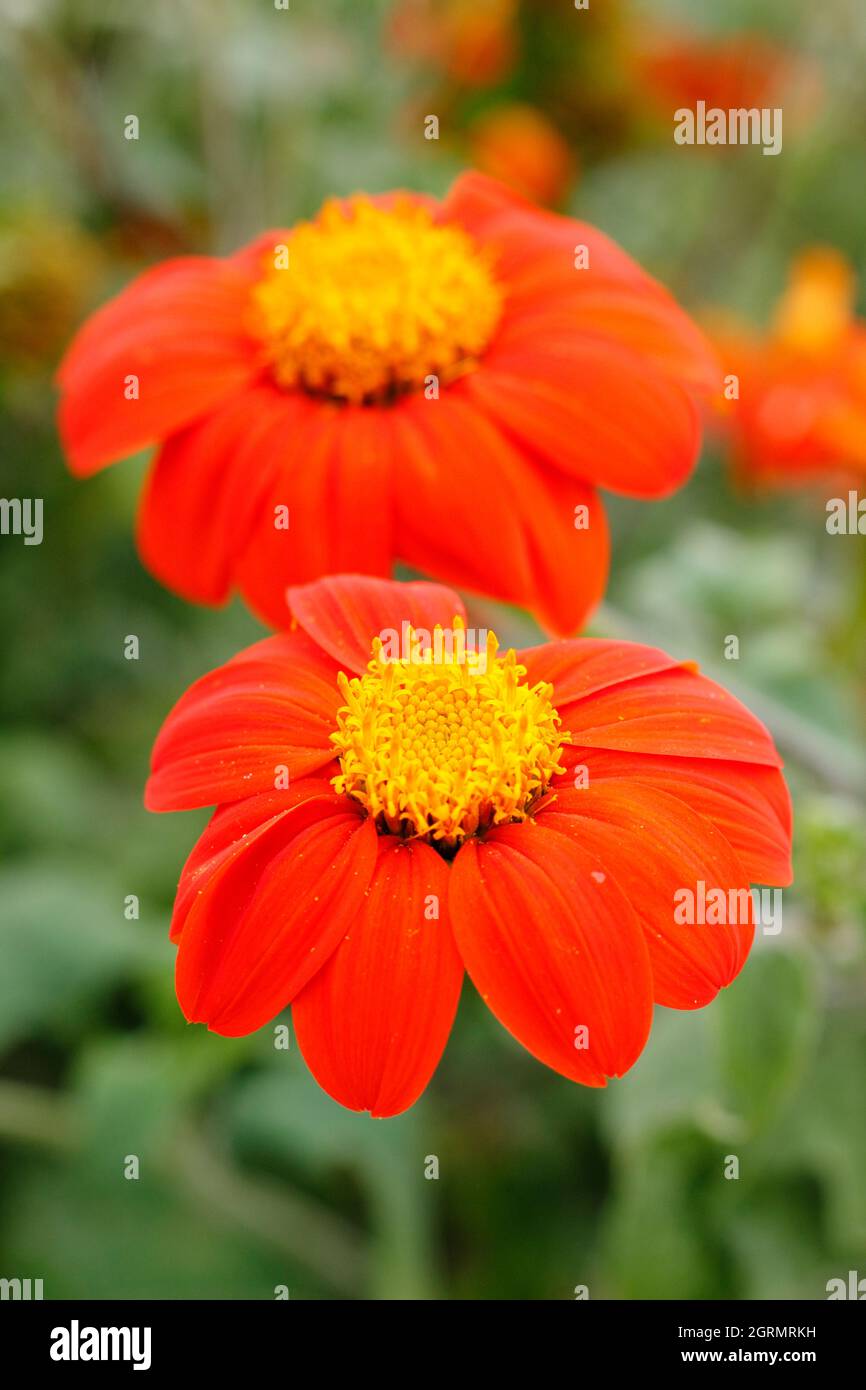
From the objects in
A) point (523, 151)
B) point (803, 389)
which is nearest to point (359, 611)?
point (803, 389)

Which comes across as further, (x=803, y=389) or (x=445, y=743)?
(x=803, y=389)

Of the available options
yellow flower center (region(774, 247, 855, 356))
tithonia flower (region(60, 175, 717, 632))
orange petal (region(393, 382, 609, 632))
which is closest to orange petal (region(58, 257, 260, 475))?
tithonia flower (region(60, 175, 717, 632))

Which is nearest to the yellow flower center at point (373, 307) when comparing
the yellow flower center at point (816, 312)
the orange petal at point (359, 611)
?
the orange petal at point (359, 611)

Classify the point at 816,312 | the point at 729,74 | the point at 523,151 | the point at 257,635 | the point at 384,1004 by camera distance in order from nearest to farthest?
the point at 384,1004
the point at 257,635
the point at 816,312
the point at 523,151
the point at 729,74

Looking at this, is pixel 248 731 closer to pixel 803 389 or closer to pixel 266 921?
pixel 266 921

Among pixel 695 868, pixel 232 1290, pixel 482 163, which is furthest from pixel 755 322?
pixel 695 868

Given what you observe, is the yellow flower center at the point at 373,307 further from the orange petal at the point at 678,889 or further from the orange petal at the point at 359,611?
the orange petal at the point at 678,889
